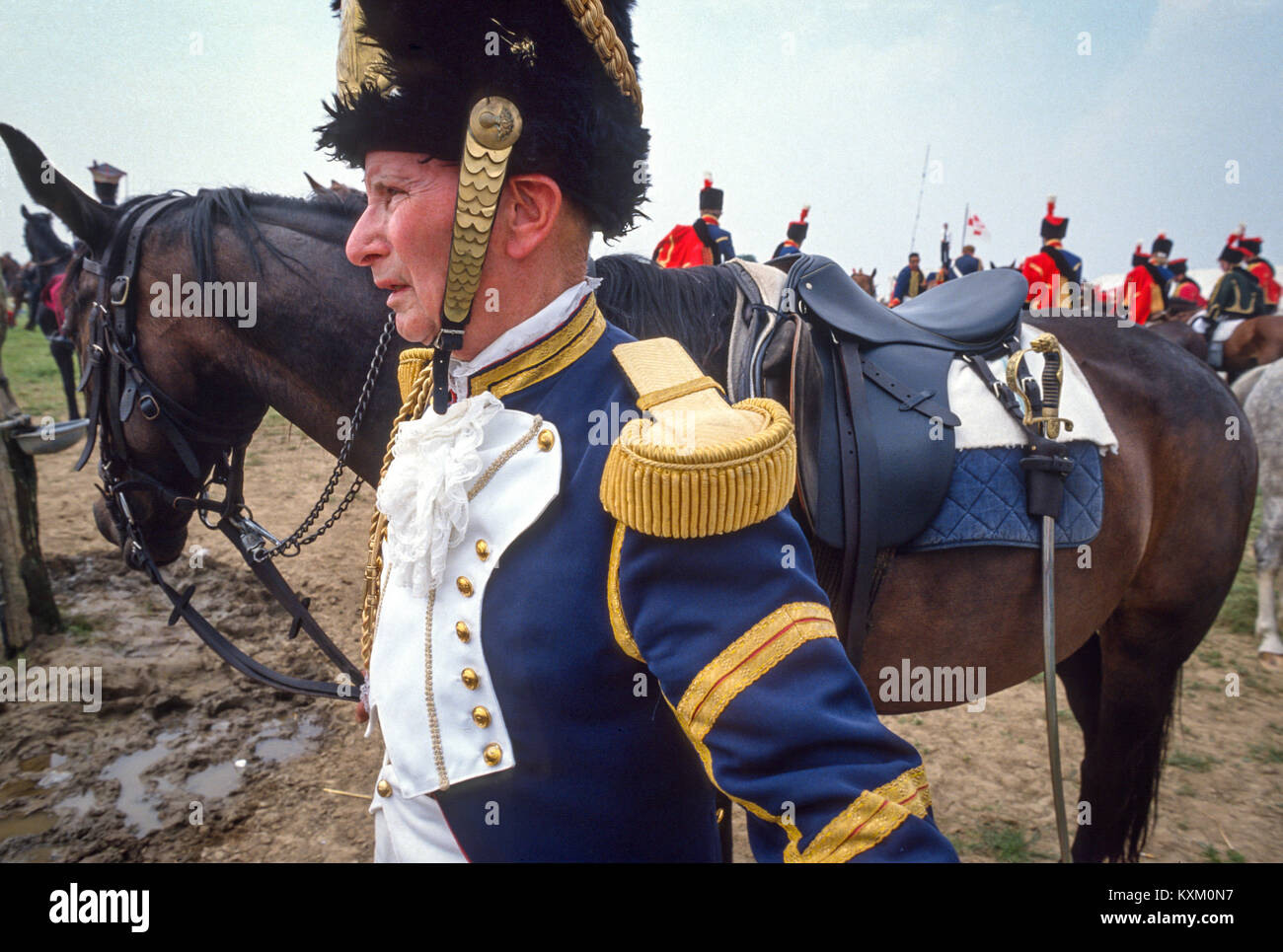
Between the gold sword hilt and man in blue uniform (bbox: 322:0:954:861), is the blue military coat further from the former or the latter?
the gold sword hilt

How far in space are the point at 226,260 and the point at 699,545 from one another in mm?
2100

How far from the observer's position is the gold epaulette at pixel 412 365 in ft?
4.64

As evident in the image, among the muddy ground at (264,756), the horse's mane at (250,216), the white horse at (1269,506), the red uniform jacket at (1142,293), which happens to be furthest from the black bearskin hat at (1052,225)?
the horse's mane at (250,216)

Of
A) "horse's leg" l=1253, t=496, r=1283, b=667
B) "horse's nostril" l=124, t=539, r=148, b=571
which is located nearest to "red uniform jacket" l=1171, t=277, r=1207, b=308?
"horse's leg" l=1253, t=496, r=1283, b=667

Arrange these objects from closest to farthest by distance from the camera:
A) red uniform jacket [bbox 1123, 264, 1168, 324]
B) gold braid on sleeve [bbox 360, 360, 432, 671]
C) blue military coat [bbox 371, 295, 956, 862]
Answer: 1. blue military coat [bbox 371, 295, 956, 862]
2. gold braid on sleeve [bbox 360, 360, 432, 671]
3. red uniform jacket [bbox 1123, 264, 1168, 324]

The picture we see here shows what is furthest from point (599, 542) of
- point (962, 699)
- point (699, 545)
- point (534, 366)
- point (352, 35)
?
point (962, 699)

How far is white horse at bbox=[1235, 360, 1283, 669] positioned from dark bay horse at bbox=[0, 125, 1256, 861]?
3.48m

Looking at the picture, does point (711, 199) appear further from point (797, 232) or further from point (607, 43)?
point (607, 43)

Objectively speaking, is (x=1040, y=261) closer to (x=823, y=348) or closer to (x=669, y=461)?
(x=823, y=348)

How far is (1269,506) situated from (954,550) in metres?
5.14

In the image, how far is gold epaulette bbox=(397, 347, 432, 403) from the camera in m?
1.41

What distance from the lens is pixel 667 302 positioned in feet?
6.78

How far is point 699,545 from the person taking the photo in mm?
863

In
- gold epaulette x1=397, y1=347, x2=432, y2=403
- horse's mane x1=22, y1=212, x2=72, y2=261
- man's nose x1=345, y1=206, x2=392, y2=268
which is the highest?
horse's mane x1=22, y1=212, x2=72, y2=261
